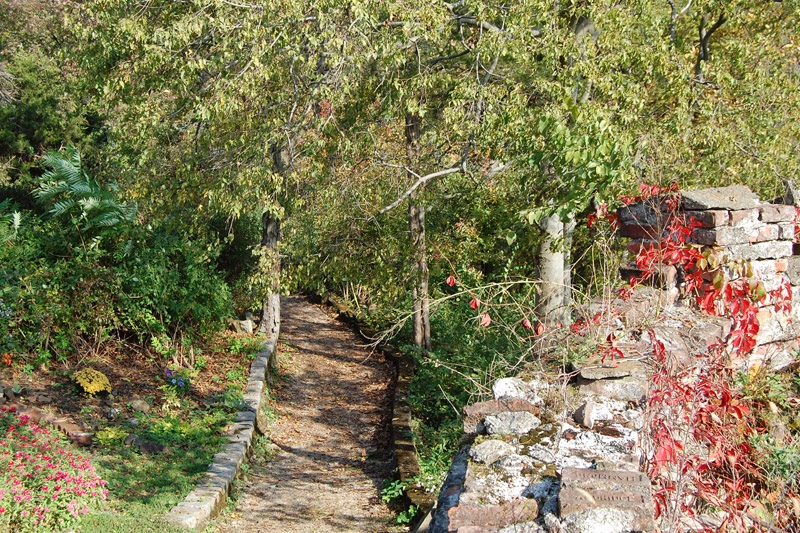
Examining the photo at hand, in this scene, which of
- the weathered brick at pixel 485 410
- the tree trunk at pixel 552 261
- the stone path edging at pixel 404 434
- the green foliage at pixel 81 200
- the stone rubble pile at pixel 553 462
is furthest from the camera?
the green foliage at pixel 81 200

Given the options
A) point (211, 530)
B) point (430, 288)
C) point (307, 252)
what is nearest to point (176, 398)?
point (307, 252)

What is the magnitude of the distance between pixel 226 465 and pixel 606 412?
473 centimetres

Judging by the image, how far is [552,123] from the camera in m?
5.88

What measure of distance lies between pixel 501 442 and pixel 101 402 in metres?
6.29

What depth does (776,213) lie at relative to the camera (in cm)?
565

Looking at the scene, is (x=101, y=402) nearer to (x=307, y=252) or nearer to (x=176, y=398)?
(x=176, y=398)

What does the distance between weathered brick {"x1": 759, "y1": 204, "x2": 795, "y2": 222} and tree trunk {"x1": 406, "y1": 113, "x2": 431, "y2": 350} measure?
4188 mm

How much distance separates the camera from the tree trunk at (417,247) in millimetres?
9442

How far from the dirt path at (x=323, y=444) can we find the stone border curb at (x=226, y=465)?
0.79 feet

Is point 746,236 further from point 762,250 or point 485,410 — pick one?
point 485,410

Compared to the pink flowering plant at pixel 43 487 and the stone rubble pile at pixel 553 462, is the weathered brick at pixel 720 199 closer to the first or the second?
the stone rubble pile at pixel 553 462

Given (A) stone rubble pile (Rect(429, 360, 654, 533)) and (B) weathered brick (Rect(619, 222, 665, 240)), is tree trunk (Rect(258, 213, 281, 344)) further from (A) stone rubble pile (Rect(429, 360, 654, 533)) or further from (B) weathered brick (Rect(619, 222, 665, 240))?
(A) stone rubble pile (Rect(429, 360, 654, 533))

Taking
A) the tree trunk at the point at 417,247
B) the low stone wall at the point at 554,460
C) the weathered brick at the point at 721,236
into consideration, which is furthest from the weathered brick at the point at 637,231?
the tree trunk at the point at 417,247

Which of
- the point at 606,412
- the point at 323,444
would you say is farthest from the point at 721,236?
the point at 323,444
